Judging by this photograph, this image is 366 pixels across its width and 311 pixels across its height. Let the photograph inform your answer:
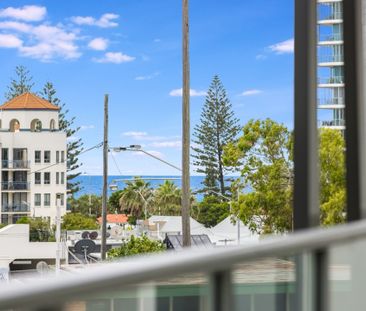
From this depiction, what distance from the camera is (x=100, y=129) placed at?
3011cm

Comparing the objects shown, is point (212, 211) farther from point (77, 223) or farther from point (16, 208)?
point (16, 208)

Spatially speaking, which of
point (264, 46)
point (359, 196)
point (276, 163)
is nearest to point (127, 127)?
point (264, 46)

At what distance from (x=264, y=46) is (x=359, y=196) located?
96.5 ft

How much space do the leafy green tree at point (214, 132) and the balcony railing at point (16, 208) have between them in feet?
19.6

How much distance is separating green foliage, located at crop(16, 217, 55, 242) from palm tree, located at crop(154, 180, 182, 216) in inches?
129

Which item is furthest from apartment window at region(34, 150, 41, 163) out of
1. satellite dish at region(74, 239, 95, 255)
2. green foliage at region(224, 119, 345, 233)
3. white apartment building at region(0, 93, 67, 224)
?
green foliage at region(224, 119, 345, 233)

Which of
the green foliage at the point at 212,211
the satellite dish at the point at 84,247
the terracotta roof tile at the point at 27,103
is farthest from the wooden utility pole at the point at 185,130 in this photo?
the terracotta roof tile at the point at 27,103

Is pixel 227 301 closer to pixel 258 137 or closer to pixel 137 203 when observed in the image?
pixel 258 137

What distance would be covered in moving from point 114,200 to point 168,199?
8.77 ft

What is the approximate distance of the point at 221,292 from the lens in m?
0.60

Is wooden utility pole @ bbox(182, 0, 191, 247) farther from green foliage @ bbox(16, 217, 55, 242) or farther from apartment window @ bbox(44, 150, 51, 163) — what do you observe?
apartment window @ bbox(44, 150, 51, 163)

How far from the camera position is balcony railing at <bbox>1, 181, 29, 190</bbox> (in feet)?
67.6

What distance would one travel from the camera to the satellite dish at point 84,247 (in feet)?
50.1

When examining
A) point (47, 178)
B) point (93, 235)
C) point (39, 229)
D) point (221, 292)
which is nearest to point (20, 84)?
point (47, 178)
